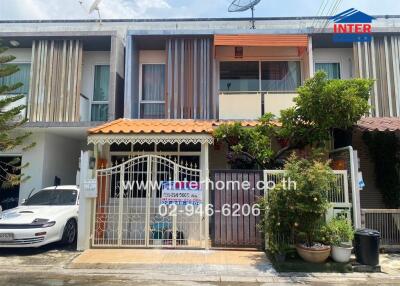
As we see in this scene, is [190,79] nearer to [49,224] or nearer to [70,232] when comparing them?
[70,232]

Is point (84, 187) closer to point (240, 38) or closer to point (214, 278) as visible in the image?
point (214, 278)

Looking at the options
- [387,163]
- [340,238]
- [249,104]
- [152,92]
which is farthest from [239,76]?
[340,238]

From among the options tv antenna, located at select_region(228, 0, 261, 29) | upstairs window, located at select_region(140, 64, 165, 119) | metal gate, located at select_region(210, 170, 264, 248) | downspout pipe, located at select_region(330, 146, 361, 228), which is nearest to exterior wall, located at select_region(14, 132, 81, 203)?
upstairs window, located at select_region(140, 64, 165, 119)

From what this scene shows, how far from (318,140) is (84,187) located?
642 cm

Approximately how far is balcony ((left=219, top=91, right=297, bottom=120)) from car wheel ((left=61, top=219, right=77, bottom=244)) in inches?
243

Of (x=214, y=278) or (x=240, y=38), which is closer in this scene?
(x=214, y=278)

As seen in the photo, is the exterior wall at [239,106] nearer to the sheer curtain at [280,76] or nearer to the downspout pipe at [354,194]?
the sheer curtain at [280,76]

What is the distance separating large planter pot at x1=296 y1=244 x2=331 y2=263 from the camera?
26.5 ft

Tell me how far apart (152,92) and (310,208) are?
8.62m

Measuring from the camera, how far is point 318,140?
398 inches

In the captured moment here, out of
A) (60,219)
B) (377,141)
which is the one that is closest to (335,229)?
(377,141)

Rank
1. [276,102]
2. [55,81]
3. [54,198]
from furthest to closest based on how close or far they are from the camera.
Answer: [55,81]
[276,102]
[54,198]

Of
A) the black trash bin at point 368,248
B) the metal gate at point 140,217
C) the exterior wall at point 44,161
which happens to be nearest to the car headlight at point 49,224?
the metal gate at point 140,217

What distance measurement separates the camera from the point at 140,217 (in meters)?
9.80
